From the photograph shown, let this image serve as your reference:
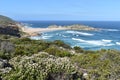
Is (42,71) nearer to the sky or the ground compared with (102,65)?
nearer to the sky

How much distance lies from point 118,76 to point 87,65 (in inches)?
177

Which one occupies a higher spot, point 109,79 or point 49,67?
point 49,67

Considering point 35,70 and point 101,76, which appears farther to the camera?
point 101,76

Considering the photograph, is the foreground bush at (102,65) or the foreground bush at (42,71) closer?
the foreground bush at (42,71)

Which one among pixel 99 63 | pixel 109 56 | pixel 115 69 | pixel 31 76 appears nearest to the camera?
pixel 31 76

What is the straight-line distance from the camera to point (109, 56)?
67.2 feet

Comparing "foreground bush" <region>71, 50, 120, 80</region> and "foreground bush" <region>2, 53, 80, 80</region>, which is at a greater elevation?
"foreground bush" <region>2, 53, 80, 80</region>

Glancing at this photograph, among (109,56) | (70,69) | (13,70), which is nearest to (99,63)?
(109,56)

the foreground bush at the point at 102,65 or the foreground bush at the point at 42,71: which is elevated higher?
the foreground bush at the point at 42,71

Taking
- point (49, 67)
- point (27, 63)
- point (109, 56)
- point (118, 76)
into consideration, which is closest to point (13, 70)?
point (27, 63)

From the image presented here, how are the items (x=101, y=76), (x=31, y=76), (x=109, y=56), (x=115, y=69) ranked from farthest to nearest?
(x=109, y=56), (x=115, y=69), (x=101, y=76), (x=31, y=76)

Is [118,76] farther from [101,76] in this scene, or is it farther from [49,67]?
[49,67]

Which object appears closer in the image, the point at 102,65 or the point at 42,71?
the point at 42,71

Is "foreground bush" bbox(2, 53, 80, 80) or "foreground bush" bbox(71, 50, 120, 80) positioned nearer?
"foreground bush" bbox(2, 53, 80, 80)
